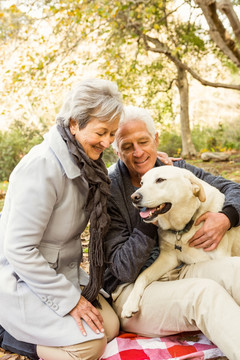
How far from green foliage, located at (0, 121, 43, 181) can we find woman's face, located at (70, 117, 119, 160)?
1019 cm

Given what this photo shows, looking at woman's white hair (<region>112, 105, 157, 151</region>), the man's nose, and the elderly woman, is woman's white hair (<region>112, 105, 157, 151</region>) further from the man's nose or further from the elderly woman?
the elderly woman

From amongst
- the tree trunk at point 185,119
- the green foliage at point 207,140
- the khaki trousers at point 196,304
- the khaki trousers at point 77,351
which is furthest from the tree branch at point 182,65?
the khaki trousers at point 77,351

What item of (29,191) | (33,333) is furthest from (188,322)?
(29,191)

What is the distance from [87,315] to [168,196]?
0.90 m

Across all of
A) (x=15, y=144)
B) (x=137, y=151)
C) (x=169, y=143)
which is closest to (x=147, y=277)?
(x=137, y=151)

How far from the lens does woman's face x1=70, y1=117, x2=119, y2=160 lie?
2246 mm

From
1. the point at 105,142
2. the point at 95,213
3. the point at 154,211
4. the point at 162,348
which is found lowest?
the point at 162,348

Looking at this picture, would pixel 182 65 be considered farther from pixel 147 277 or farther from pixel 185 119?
pixel 147 277

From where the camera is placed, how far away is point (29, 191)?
2.03m

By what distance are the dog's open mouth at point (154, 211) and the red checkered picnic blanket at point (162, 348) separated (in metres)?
0.77

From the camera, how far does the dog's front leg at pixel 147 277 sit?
2.26 meters

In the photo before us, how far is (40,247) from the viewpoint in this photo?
2188mm

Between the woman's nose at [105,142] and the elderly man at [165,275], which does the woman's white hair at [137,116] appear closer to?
the elderly man at [165,275]

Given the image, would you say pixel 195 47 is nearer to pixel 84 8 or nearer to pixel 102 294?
pixel 84 8
